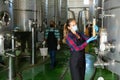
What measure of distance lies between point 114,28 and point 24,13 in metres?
5.27

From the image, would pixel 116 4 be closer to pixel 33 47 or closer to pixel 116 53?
pixel 116 53

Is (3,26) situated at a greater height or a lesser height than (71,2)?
lesser

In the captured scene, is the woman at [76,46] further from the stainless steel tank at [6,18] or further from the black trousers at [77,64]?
the stainless steel tank at [6,18]

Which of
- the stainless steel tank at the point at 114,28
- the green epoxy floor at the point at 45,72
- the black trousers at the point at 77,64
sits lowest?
the green epoxy floor at the point at 45,72

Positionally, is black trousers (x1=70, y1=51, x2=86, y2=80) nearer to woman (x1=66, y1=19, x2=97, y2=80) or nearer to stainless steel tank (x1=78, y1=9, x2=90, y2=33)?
woman (x1=66, y1=19, x2=97, y2=80)

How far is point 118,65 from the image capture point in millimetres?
2469

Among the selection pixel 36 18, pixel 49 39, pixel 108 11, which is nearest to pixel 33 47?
pixel 49 39

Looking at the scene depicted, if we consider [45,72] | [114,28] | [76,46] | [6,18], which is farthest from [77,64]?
[6,18]

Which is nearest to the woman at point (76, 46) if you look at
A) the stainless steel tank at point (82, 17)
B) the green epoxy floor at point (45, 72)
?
the green epoxy floor at point (45, 72)

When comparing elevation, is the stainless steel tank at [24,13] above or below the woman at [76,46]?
above

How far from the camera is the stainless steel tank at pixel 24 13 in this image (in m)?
7.20

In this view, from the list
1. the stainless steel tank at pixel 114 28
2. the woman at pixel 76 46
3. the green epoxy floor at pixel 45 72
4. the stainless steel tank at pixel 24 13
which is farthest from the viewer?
the stainless steel tank at pixel 24 13

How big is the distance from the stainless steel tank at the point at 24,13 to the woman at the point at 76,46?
3.54 meters

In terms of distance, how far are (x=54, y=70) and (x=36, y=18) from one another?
224 centimetres
